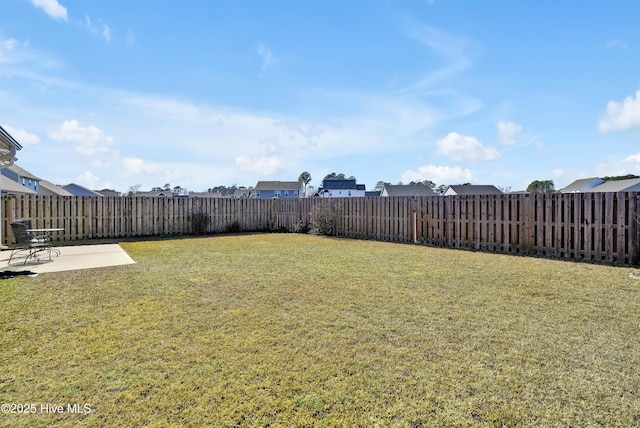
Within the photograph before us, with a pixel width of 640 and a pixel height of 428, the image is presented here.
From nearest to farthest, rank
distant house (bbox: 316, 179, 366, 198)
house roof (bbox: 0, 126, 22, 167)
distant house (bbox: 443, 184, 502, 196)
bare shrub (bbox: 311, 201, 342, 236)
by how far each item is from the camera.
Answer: house roof (bbox: 0, 126, 22, 167) → bare shrub (bbox: 311, 201, 342, 236) → distant house (bbox: 443, 184, 502, 196) → distant house (bbox: 316, 179, 366, 198)

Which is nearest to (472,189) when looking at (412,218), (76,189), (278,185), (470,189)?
(470,189)

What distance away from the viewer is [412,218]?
11.2 m

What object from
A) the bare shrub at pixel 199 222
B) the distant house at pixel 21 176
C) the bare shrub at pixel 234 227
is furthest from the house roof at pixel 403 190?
the distant house at pixel 21 176

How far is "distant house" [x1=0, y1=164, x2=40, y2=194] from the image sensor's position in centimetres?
2660

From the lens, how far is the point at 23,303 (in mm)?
4090

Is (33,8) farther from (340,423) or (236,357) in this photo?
(340,423)

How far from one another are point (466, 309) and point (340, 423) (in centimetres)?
265

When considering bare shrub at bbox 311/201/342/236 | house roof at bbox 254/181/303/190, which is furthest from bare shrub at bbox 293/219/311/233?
house roof at bbox 254/181/303/190

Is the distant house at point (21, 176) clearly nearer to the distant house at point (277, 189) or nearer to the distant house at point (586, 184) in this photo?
the distant house at point (277, 189)

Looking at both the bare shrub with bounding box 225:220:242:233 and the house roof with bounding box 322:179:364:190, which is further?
the house roof with bounding box 322:179:364:190

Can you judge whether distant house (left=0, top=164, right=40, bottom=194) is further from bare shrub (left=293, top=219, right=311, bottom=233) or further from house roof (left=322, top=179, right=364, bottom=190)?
house roof (left=322, top=179, right=364, bottom=190)

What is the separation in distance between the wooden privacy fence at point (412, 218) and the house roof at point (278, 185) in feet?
153

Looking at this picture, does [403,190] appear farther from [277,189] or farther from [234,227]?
[234,227]

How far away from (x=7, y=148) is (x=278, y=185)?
54767 mm
